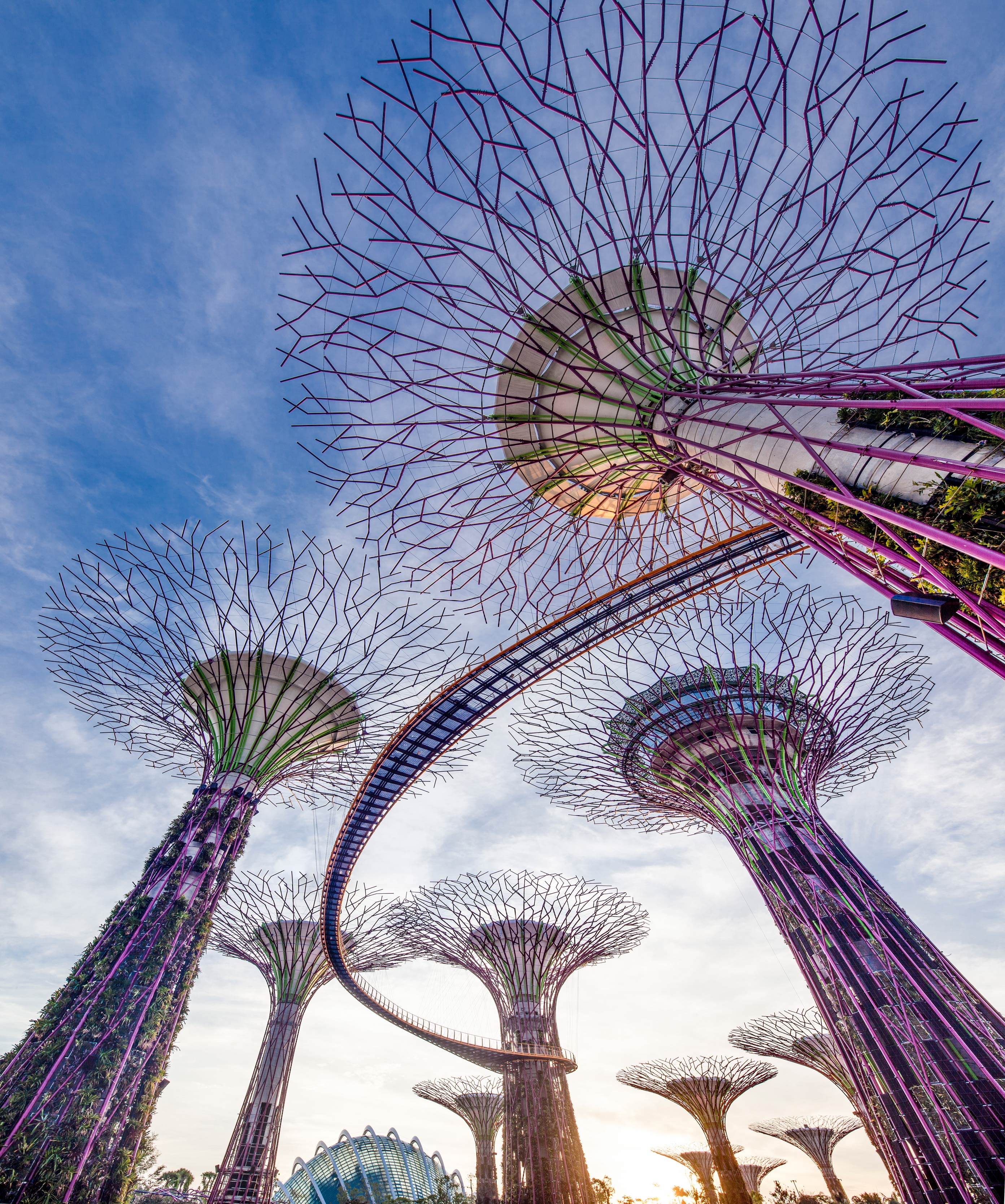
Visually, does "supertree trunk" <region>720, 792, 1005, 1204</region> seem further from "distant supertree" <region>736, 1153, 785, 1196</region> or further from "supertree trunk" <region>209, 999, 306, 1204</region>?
"distant supertree" <region>736, 1153, 785, 1196</region>

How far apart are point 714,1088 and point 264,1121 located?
22.6 metres

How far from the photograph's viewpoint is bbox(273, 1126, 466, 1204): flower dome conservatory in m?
43.5

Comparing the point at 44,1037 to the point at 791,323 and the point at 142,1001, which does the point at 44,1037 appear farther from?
the point at 791,323

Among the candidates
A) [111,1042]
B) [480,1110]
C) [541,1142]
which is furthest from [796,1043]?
[111,1042]

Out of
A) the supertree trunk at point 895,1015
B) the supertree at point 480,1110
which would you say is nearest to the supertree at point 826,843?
the supertree trunk at point 895,1015

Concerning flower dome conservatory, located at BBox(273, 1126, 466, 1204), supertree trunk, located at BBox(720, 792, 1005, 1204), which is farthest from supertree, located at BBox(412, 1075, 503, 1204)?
supertree trunk, located at BBox(720, 792, 1005, 1204)

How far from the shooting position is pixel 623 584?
17781 millimetres

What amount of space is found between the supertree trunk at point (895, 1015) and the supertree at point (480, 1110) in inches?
1215

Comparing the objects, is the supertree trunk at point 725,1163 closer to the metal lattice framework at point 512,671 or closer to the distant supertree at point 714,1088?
the distant supertree at point 714,1088

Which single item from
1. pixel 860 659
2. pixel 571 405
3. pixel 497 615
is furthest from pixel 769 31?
pixel 860 659

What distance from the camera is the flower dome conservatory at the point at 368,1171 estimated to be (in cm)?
4350

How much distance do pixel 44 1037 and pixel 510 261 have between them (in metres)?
16.6

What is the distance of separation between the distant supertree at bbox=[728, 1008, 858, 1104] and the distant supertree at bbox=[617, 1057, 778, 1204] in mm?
1800

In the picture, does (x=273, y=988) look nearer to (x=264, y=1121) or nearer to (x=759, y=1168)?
(x=264, y=1121)
